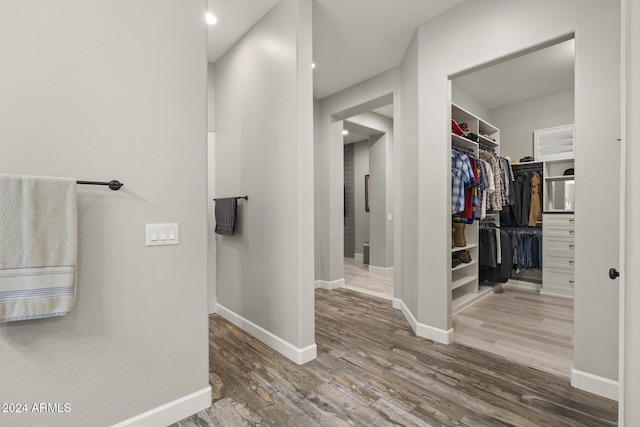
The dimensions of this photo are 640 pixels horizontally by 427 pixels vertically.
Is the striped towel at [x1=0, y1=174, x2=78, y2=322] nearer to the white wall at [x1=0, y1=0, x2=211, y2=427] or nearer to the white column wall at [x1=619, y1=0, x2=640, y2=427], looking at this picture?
the white wall at [x1=0, y1=0, x2=211, y2=427]

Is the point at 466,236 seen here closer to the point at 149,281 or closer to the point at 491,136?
the point at 491,136

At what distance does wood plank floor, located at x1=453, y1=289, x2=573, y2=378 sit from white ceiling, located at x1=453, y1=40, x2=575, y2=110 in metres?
2.73

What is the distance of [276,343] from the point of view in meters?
2.62

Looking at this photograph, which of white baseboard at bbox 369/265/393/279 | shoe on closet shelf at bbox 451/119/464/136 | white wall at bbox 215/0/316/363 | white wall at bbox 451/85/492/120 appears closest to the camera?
white wall at bbox 215/0/316/363

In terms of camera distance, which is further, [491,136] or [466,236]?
[491,136]

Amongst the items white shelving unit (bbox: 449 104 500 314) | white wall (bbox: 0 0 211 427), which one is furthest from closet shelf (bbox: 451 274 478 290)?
white wall (bbox: 0 0 211 427)

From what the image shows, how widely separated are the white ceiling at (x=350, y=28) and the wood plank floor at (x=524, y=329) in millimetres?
2924

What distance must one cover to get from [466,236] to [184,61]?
3.73 m

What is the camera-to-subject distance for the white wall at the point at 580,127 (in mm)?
1893

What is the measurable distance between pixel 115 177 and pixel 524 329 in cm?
365

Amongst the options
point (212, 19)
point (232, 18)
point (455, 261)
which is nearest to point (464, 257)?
point (455, 261)

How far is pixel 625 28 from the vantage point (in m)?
1.15

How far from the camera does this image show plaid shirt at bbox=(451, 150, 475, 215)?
9.56 feet

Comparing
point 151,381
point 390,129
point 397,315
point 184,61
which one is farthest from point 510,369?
point 390,129
